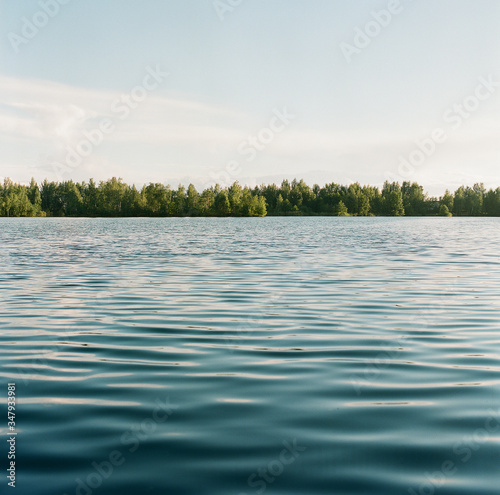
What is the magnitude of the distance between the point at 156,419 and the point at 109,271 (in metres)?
18.7

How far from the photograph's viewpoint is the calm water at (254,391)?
17.8ft

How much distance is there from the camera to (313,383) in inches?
326

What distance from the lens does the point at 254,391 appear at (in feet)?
25.8
